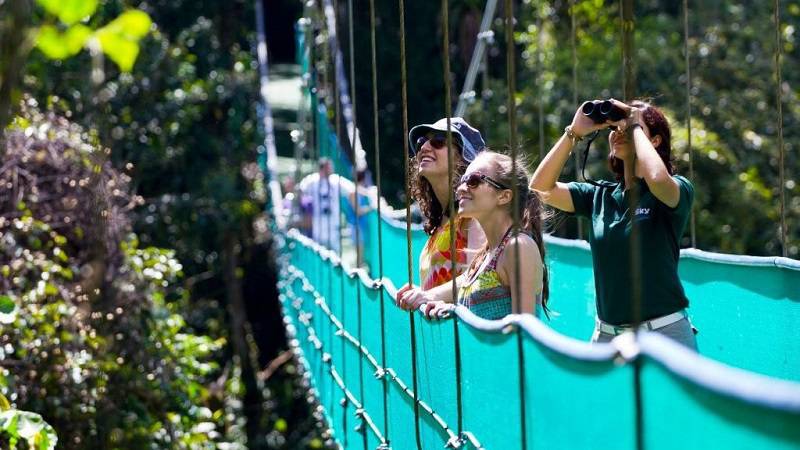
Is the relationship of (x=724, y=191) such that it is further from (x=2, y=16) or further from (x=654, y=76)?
(x=2, y=16)

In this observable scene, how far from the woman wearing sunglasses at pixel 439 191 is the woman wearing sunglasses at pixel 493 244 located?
0.51ft

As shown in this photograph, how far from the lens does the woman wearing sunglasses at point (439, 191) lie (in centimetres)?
277

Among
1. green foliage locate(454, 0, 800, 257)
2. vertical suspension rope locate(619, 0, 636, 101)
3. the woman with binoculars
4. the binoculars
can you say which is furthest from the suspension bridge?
green foliage locate(454, 0, 800, 257)

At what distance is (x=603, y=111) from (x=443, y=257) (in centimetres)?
62

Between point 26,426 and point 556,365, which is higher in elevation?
point 556,365

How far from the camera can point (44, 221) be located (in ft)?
18.3

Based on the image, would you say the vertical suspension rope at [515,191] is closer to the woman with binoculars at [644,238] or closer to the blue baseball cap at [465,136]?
the woman with binoculars at [644,238]

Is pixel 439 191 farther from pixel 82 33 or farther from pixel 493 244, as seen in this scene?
pixel 82 33

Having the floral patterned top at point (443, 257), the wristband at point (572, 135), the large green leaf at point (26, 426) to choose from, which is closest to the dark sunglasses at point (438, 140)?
the floral patterned top at point (443, 257)

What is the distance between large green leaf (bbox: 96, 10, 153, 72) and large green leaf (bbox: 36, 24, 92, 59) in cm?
1

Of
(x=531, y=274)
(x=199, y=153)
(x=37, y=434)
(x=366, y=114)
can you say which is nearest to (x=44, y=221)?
(x=37, y=434)

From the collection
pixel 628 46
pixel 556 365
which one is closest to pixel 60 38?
pixel 628 46

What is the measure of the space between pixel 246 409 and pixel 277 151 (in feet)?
7.31

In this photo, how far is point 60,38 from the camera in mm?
873
